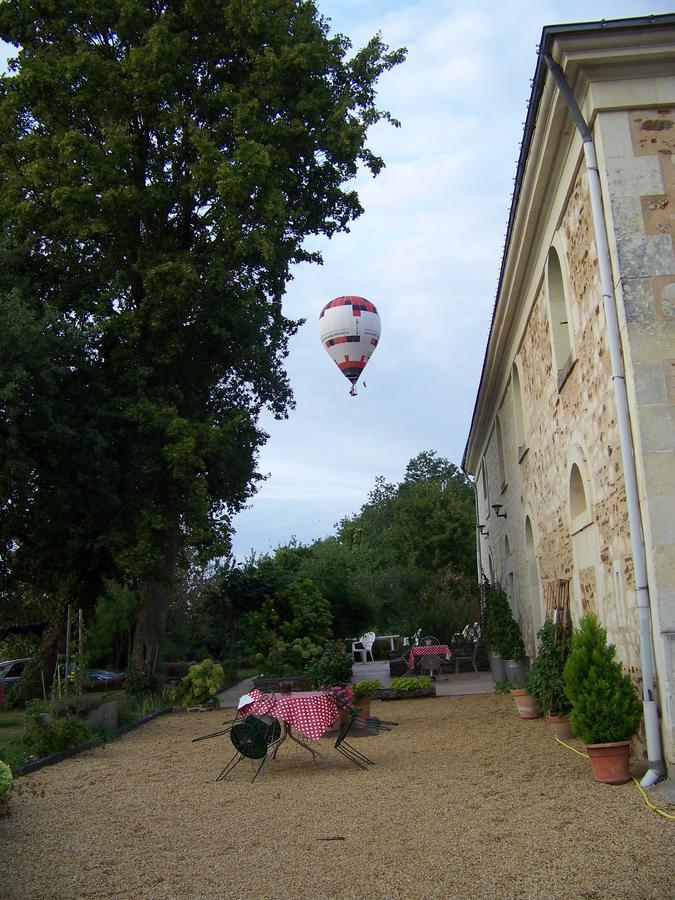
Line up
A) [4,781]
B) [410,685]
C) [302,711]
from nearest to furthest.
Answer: [4,781] → [302,711] → [410,685]

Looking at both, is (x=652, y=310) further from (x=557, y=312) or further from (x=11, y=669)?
(x=11, y=669)

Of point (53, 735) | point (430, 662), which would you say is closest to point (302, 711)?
point (53, 735)

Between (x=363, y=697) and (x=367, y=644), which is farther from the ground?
(x=367, y=644)

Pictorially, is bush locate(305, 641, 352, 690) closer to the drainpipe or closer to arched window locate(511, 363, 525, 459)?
arched window locate(511, 363, 525, 459)

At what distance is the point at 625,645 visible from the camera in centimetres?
692

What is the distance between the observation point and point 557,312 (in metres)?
9.58

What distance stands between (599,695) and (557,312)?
198 inches

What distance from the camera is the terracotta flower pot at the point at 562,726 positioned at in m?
8.33

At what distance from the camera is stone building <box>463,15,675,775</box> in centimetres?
612

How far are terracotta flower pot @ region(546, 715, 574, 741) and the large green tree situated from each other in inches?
298

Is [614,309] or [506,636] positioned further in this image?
[506,636]

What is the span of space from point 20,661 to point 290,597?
8689 mm

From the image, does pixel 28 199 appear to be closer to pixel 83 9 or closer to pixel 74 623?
pixel 83 9

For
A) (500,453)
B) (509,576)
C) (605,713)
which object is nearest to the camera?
(605,713)
